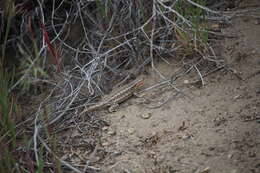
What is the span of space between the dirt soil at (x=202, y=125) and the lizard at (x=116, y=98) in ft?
0.16

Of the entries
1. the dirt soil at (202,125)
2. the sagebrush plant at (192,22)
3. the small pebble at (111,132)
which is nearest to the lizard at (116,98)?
the dirt soil at (202,125)

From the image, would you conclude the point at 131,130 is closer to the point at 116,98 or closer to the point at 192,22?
the point at 116,98

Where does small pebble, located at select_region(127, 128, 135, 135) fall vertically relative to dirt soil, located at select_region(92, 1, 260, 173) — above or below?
below

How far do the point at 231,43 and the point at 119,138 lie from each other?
3.25ft

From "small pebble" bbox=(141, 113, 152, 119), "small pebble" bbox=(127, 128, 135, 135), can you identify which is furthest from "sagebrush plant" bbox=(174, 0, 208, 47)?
"small pebble" bbox=(127, 128, 135, 135)

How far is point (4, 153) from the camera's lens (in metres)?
1.87

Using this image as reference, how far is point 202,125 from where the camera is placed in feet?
6.73

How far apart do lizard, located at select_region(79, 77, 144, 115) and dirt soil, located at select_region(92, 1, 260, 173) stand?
50 millimetres

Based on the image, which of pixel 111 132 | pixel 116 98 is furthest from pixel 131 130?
pixel 116 98

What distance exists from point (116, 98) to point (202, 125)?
24.4 inches

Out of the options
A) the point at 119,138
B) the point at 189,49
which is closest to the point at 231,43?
the point at 189,49

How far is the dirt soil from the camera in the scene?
1.83m

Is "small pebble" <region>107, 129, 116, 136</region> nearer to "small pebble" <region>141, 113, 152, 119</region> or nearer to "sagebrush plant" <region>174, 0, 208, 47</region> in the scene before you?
"small pebble" <region>141, 113, 152, 119</region>

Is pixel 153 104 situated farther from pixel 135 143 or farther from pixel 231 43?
pixel 231 43
